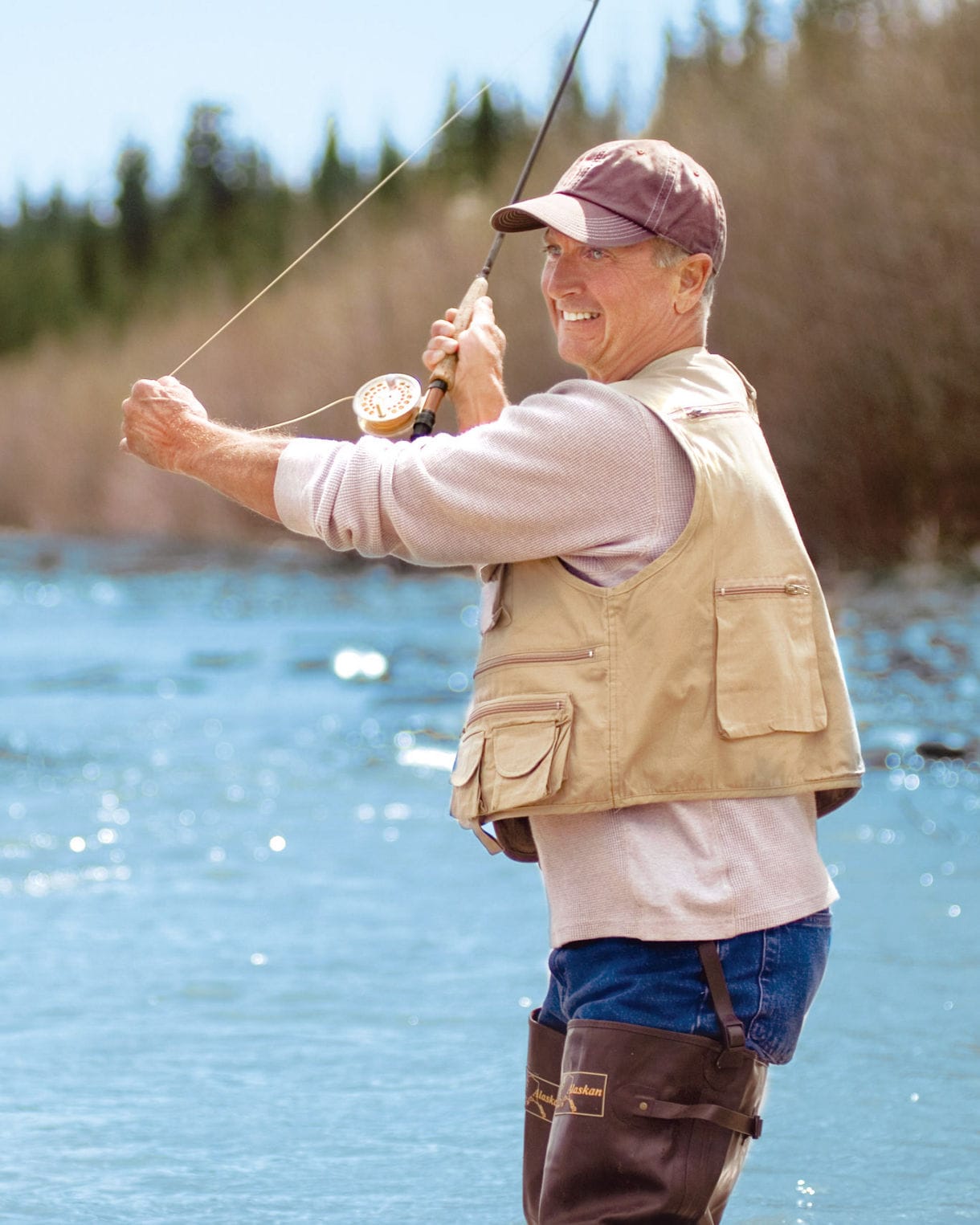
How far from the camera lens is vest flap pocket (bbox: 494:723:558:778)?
6.36ft

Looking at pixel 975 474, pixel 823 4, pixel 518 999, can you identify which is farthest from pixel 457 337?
pixel 823 4

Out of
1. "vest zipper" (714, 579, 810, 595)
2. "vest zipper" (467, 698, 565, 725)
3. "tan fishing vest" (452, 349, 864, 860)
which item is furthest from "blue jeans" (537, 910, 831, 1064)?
"vest zipper" (714, 579, 810, 595)

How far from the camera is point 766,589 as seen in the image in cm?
199

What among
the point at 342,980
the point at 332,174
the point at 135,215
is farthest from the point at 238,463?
the point at 135,215

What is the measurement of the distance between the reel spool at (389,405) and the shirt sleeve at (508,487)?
1.25ft

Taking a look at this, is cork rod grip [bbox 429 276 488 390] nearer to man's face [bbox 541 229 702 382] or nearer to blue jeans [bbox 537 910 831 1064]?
man's face [bbox 541 229 702 382]

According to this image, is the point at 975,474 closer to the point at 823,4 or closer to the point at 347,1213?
the point at 823,4

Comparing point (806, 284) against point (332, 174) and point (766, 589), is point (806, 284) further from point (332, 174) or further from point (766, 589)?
point (332, 174)

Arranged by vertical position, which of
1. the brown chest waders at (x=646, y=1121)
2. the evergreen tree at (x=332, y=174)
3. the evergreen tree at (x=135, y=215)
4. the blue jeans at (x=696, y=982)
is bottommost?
the evergreen tree at (x=135, y=215)

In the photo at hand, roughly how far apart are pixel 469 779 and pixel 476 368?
60cm

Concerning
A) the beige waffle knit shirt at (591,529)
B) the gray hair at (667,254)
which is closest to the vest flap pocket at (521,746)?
the beige waffle knit shirt at (591,529)

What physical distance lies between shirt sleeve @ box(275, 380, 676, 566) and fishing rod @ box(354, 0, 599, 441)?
25cm

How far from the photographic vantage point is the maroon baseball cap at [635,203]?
2.02 metres

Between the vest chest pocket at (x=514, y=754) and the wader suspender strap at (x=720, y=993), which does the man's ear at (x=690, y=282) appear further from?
the wader suspender strap at (x=720, y=993)
